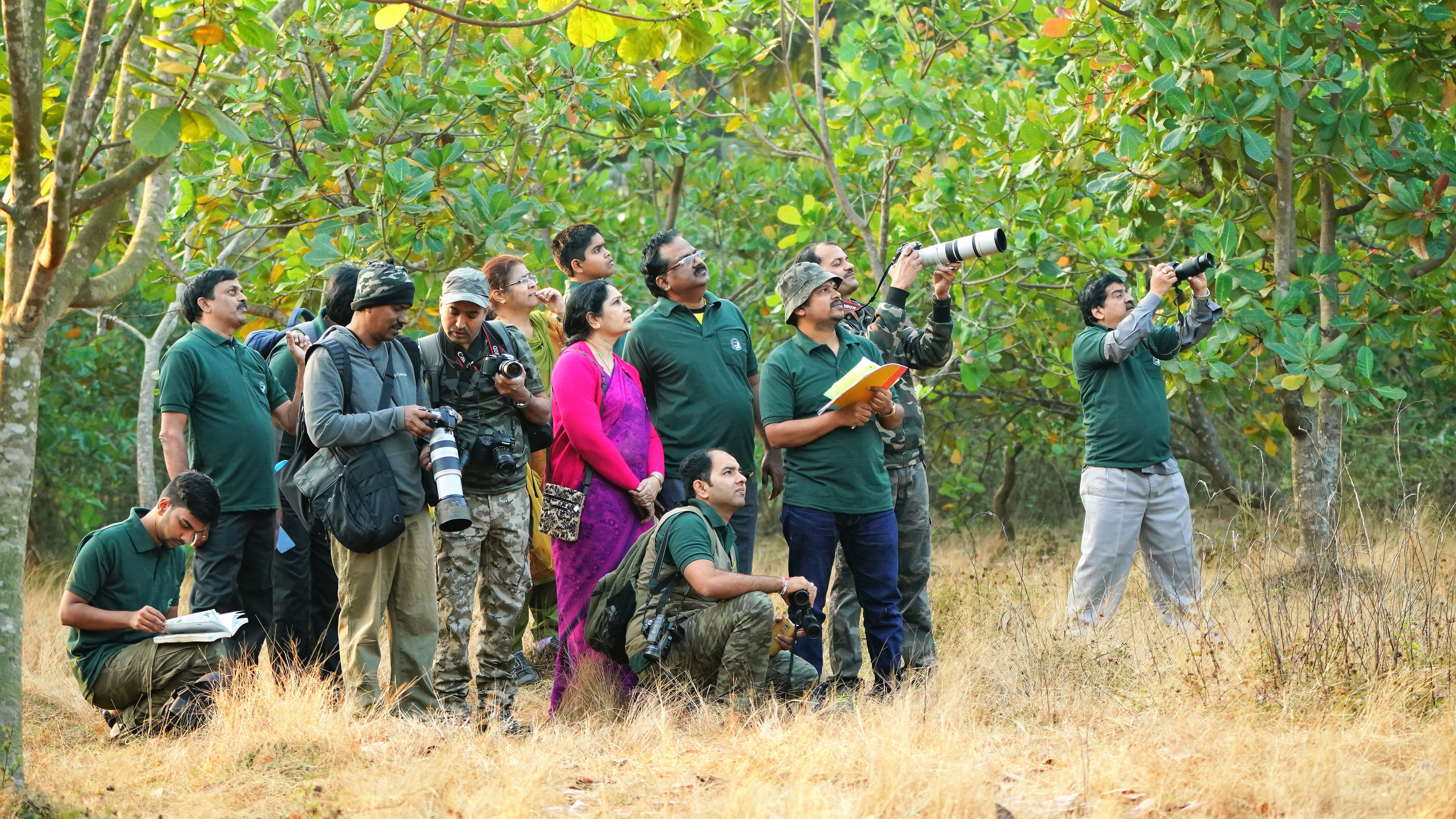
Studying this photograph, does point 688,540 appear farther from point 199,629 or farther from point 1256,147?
point 1256,147

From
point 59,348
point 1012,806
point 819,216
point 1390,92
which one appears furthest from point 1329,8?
point 59,348

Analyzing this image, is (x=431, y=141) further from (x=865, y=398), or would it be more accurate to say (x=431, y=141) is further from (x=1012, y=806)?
(x=1012, y=806)

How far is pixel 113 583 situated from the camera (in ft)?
15.4

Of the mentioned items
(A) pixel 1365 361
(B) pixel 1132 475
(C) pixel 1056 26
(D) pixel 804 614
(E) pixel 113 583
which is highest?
(C) pixel 1056 26

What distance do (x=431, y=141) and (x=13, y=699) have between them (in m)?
4.16

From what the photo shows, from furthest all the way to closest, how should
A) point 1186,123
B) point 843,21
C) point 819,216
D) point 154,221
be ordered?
point 843,21 < point 819,216 < point 1186,123 < point 154,221

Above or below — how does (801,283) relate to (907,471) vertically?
above

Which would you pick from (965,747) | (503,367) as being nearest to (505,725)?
(503,367)

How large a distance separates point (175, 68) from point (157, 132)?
261mm

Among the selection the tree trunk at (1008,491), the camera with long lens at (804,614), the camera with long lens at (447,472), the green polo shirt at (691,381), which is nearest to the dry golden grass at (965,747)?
the camera with long lens at (804,614)

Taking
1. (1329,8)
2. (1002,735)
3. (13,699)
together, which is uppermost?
(1329,8)

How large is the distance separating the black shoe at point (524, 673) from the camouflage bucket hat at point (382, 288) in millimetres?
1855

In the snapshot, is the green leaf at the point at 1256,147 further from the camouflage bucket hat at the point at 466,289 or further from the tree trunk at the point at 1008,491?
the tree trunk at the point at 1008,491

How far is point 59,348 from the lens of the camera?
33.3ft
